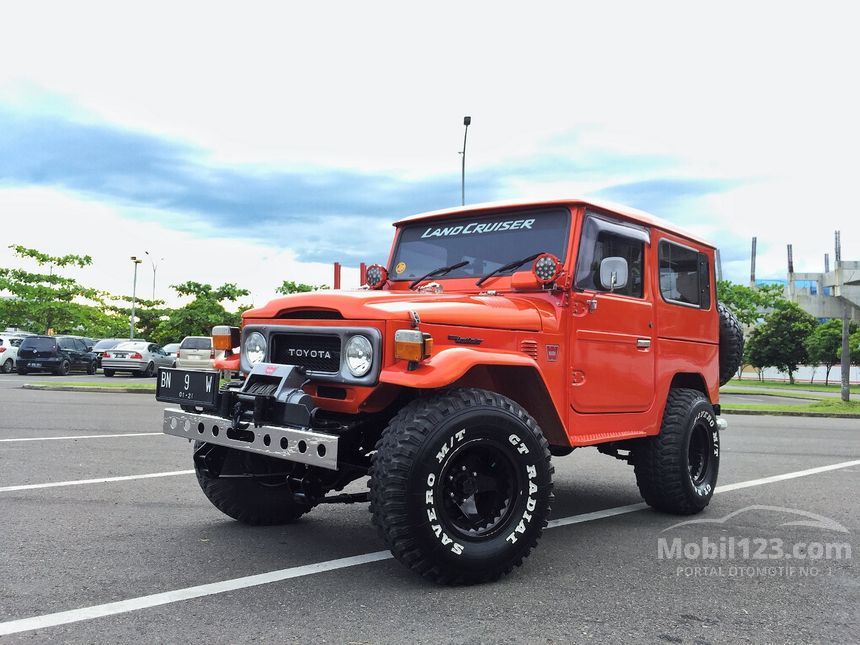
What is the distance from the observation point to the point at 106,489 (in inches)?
259

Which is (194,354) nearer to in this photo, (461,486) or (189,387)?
(189,387)

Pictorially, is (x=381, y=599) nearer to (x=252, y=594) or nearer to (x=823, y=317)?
(x=252, y=594)

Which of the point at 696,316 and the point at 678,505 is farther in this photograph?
the point at 696,316

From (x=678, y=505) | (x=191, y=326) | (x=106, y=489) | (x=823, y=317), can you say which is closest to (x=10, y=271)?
(x=191, y=326)

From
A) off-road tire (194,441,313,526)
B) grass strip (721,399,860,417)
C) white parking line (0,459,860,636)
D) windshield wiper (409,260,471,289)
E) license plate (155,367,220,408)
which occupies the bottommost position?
white parking line (0,459,860,636)

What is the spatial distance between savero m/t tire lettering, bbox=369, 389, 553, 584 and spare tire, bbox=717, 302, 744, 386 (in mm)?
3639

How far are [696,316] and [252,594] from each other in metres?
4.40

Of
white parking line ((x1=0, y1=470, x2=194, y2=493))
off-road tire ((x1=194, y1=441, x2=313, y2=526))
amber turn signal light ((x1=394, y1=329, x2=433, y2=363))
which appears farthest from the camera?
white parking line ((x1=0, y1=470, x2=194, y2=493))

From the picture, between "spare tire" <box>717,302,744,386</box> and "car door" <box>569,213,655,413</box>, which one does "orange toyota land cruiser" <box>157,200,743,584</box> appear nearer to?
"car door" <box>569,213,655,413</box>

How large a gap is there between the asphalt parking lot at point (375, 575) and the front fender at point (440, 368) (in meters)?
1.09

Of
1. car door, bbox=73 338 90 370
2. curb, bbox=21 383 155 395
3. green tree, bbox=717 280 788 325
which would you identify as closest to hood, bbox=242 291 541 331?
curb, bbox=21 383 155 395

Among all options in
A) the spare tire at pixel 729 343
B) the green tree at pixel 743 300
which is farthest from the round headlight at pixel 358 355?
the green tree at pixel 743 300

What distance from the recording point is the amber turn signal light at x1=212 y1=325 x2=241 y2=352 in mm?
5293
